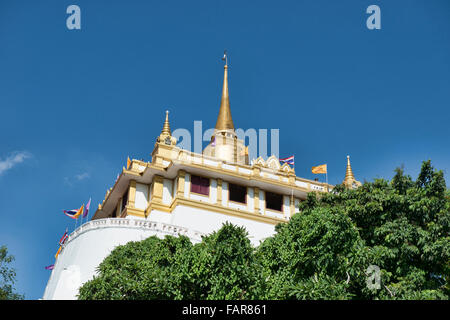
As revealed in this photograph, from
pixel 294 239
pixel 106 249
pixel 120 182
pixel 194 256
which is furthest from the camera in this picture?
pixel 120 182

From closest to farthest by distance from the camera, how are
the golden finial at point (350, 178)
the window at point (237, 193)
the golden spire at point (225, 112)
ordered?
the window at point (237, 193) < the golden finial at point (350, 178) < the golden spire at point (225, 112)

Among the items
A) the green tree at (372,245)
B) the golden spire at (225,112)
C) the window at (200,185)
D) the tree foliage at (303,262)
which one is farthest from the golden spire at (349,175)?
the tree foliage at (303,262)

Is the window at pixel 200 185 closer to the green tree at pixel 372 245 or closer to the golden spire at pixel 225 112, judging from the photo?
the green tree at pixel 372 245

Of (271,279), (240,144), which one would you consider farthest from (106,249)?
(240,144)

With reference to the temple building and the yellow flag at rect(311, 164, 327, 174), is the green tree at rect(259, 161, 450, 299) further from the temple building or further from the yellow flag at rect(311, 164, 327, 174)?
the yellow flag at rect(311, 164, 327, 174)

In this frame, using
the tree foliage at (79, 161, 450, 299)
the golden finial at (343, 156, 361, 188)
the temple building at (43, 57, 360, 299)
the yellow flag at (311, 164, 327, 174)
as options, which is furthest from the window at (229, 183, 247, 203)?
the tree foliage at (79, 161, 450, 299)

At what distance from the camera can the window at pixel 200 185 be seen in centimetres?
3969

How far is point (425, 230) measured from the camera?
27453 millimetres

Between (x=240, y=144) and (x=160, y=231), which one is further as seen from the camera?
(x=240, y=144)

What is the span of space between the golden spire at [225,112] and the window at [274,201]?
10.7m

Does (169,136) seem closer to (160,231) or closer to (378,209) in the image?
(160,231)

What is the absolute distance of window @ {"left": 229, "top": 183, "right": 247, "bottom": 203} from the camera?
40.7 metres
